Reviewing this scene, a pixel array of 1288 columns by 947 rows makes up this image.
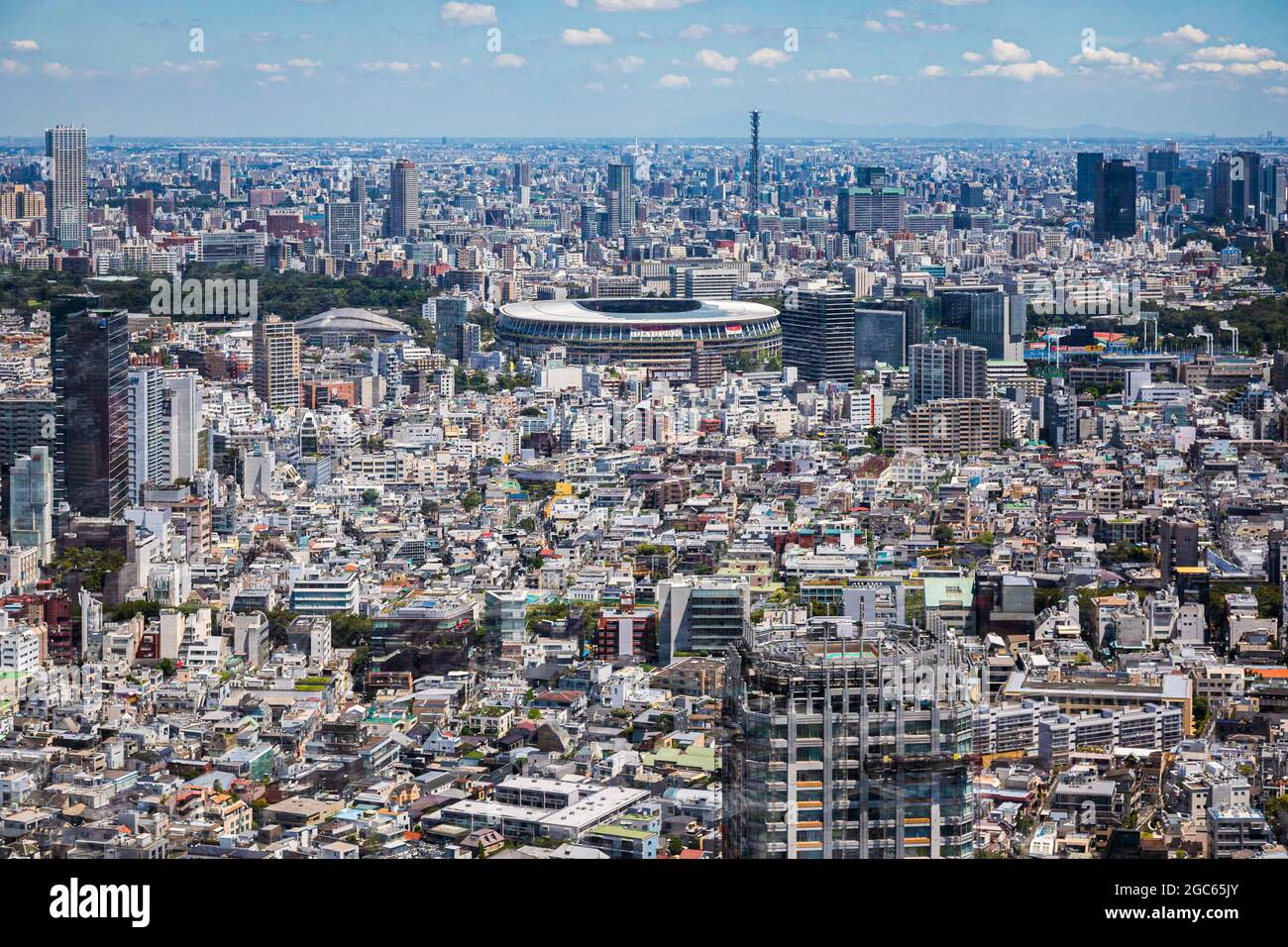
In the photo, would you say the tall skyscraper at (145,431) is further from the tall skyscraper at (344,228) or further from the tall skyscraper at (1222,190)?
the tall skyscraper at (344,228)

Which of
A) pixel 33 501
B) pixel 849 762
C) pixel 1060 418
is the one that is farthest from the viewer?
pixel 1060 418

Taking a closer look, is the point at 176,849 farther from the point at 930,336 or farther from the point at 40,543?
the point at 930,336

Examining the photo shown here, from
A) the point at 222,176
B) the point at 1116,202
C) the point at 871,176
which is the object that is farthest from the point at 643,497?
the point at 871,176

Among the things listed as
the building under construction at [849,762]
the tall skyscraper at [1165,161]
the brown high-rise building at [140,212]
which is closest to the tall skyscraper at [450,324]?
the brown high-rise building at [140,212]

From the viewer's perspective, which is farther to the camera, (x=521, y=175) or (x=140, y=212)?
(x=521, y=175)

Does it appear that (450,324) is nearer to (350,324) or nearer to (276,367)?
(350,324)
